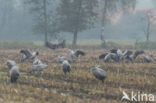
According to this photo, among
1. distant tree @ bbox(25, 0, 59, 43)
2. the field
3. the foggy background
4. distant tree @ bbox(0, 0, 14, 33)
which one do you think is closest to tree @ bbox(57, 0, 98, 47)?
distant tree @ bbox(25, 0, 59, 43)

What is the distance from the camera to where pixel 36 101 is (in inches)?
297

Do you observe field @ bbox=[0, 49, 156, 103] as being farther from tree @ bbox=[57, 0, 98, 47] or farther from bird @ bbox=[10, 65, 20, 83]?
tree @ bbox=[57, 0, 98, 47]

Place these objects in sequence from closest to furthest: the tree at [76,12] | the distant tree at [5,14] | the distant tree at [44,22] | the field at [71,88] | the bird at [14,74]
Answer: the field at [71,88]
the bird at [14,74]
the tree at [76,12]
the distant tree at [44,22]
the distant tree at [5,14]

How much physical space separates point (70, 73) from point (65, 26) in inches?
→ 1031

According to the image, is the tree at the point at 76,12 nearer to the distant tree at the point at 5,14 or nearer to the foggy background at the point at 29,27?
the foggy background at the point at 29,27

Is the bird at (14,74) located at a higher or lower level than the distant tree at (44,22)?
lower

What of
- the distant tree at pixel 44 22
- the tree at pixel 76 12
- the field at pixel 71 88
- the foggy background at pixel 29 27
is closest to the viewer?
the field at pixel 71 88

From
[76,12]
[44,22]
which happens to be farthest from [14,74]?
[44,22]

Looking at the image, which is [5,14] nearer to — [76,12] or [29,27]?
[29,27]

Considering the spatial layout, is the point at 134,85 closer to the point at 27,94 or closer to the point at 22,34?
the point at 27,94

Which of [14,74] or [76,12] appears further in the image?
[76,12]

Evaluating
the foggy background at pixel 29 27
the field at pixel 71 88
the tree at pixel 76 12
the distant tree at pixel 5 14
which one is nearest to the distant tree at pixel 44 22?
the tree at pixel 76 12

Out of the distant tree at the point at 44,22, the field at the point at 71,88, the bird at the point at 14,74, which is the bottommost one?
the field at the point at 71,88

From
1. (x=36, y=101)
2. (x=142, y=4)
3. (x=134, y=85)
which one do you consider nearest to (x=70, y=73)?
(x=134, y=85)
